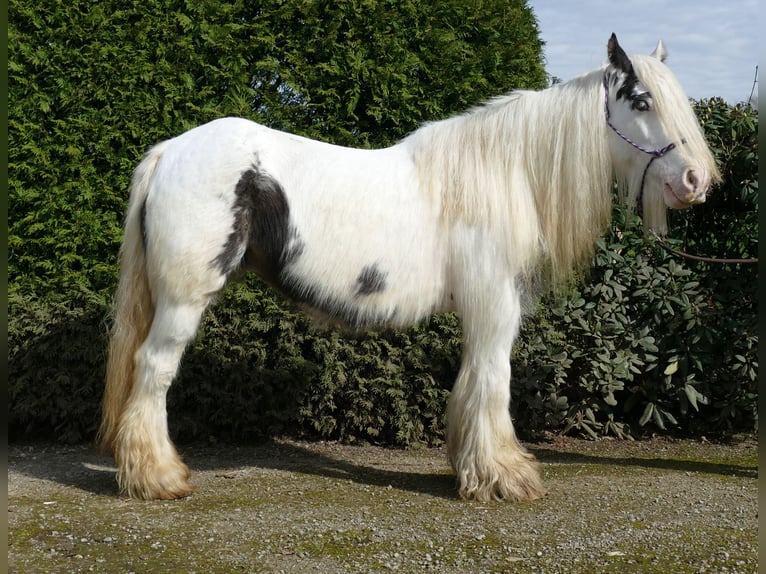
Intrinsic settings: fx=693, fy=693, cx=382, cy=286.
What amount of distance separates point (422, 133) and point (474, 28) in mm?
1807

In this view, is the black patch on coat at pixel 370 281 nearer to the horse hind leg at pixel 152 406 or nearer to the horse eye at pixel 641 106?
the horse hind leg at pixel 152 406

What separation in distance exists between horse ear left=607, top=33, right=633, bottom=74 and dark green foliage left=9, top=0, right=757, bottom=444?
5.72 ft

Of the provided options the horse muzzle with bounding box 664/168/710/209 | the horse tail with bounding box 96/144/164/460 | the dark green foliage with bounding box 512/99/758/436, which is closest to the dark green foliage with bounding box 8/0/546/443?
the dark green foliage with bounding box 512/99/758/436

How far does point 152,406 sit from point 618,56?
2.99m

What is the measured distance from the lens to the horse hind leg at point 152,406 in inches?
140

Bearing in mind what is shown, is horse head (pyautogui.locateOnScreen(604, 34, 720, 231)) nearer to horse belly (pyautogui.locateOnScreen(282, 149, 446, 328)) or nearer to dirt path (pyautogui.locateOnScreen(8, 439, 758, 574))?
horse belly (pyautogui.locateOnScreen(282, 149, 446, 328))

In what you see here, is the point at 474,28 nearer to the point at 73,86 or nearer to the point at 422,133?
the point at 422,133

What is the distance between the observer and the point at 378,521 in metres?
3.41

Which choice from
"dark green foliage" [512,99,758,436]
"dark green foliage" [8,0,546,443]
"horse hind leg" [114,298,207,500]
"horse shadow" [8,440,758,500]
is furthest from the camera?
"dark green foliage" [512,99,758,436]

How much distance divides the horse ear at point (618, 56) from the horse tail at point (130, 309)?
2.40 m

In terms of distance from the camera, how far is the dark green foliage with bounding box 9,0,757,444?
16.2ft

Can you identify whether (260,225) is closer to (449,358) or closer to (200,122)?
(200,122)

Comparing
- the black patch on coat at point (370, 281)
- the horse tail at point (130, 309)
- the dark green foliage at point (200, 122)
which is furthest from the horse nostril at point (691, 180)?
the horse tail at point (130, 309)

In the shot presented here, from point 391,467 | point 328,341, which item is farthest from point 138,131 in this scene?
point 391,467
